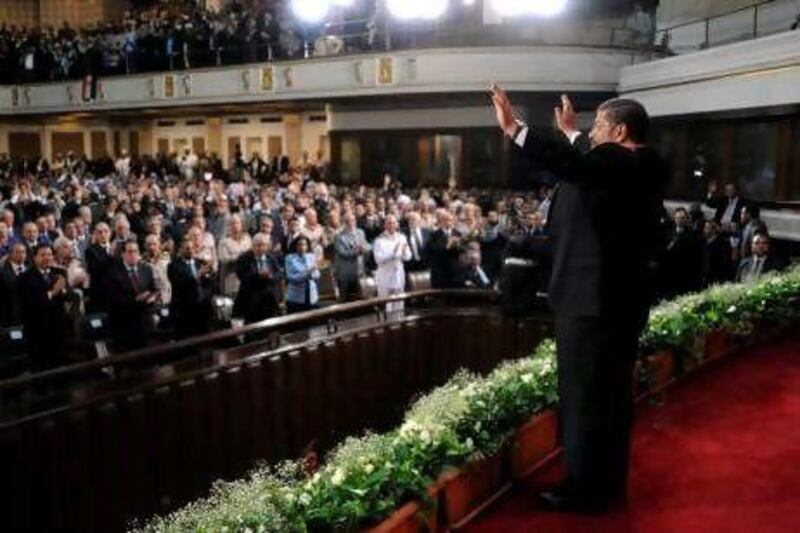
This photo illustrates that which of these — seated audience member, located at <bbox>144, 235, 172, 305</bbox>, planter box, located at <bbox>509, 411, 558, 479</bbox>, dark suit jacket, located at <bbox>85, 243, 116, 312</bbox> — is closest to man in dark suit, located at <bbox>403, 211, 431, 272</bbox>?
seated audience member, located at <bbox>144, 235, 172, 305</bbox>

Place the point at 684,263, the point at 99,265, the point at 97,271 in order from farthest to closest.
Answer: the point at 684,263 → the point at 99,265 → the point at 97,271

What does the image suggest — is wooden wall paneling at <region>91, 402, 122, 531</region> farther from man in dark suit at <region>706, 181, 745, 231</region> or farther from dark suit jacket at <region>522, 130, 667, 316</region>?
man in dark suit at <region>706, 181, 745, 231</region>

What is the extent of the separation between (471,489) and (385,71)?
17.0 m

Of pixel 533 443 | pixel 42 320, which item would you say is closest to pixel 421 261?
pixel 42 320

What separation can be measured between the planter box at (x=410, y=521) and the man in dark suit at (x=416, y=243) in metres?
7.18

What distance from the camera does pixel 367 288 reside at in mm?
9352

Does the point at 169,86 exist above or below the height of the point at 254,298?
above

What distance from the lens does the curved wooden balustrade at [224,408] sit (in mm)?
4793

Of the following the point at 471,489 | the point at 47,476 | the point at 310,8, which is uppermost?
the point at 310,8

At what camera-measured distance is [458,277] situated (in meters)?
9.32

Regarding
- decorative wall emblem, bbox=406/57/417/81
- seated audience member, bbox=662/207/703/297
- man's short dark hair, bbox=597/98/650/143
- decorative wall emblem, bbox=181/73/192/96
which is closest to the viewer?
man's short dark hair, bbox=597/98/650/143

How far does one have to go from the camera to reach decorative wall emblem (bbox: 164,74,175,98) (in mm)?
23578

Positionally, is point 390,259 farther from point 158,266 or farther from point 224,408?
point 224,408

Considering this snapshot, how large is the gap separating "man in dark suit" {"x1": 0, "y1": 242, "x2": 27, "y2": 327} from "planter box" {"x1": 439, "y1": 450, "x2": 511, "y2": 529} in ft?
18.8
